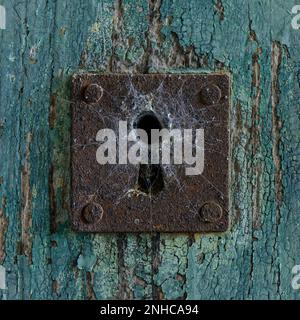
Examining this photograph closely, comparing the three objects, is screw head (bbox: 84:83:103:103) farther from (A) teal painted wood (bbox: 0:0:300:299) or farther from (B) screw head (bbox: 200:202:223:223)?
(B) screw head (bbox: 200:202:223:223)

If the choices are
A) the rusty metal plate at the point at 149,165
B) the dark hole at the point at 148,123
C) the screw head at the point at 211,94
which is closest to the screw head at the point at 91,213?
the rusty metal plate at the point at 149,165

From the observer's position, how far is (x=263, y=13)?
103 cm

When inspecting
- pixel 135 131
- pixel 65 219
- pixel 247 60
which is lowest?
pixel 65 219

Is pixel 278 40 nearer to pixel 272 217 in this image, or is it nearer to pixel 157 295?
pixel 272 217

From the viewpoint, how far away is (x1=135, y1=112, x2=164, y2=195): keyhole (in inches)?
40.5

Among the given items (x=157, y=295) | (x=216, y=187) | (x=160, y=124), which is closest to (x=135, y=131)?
(x=160, y=124)

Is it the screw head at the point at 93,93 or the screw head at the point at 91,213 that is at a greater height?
the screw head at the point at 93,93

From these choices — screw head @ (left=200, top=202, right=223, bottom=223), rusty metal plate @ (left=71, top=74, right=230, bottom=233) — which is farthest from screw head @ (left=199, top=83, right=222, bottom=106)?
screw head @ (left=200, top=202, right=223, bottom=223)

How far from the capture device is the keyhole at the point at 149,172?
1.03 m

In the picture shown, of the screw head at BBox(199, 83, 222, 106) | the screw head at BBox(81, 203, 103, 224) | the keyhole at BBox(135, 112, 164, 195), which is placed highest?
the screw head at BBox(199, 83, 222, 106)

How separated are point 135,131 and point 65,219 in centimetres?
17

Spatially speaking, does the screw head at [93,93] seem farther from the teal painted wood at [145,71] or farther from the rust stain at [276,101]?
the rust stain at [276,101]

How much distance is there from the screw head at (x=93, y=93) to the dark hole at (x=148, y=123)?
0.23 feet

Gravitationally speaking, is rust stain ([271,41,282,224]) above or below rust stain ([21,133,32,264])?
above
